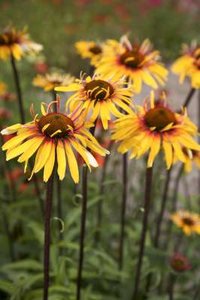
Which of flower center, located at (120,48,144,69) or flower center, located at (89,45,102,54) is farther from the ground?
flower center, located at (89,45,102,54)

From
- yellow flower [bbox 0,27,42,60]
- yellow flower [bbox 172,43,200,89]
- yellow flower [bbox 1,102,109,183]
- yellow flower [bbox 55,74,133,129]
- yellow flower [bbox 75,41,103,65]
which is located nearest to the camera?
yellow flower [bbox 1,102,109,183]

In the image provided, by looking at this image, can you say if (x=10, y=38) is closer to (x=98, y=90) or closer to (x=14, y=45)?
(x=14, y=45)

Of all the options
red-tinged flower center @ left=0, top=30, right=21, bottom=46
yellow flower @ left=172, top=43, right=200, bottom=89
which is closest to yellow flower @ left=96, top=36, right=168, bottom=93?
yellow flower @ left=172, top=43, right=200, bottom=89

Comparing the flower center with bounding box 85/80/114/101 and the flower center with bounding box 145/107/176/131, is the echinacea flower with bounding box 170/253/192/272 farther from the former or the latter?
the flower center with bounding box 85/80/114/101

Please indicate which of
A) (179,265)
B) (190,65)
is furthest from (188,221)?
(190,65)

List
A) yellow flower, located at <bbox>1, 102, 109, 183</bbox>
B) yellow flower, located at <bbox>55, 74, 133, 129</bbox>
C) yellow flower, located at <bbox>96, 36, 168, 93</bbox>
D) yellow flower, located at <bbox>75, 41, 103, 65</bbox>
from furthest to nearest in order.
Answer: yellow flower, located at <bbox>75, 41, 103, 65</bbox> → yellow flower, located at <bbox>96, 36, 168, 93</bbox> → yellow flower, located at <bbox>55, 74, 133, 129</bbox> → yellow flower, located at <bbox>1, 102, 109, 183</bbox>

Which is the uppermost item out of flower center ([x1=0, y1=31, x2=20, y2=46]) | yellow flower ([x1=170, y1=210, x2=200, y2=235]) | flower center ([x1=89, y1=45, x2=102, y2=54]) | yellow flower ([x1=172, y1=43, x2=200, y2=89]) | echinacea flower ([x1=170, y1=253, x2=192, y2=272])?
flower center ([x1=0, y1=31, x2=20, y2=46])

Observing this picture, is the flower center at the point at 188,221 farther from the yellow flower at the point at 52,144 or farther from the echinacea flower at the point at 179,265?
the yellow flower at the point at 52,144

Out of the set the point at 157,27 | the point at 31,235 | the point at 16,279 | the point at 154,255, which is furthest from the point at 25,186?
the point at 157,27
